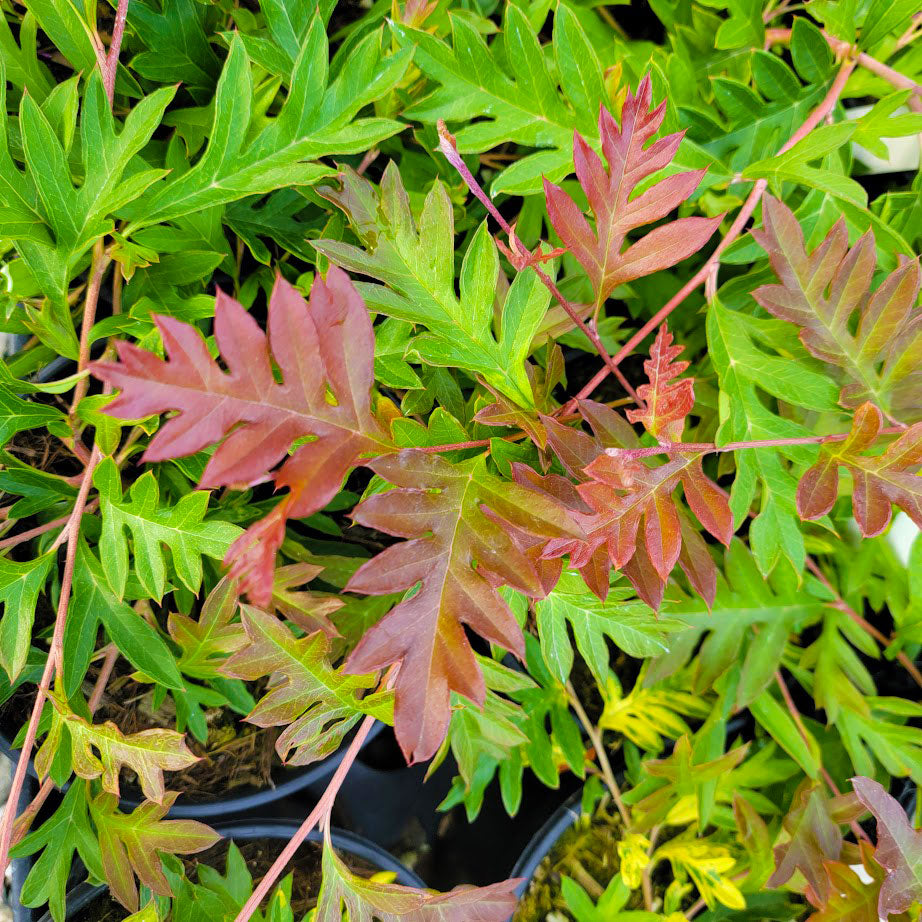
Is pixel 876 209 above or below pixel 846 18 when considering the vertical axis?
below

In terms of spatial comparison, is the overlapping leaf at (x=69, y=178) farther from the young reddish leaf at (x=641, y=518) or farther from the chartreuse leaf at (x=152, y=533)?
the young reddish leaf at (x=641, y=518)

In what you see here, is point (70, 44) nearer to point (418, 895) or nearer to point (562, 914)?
point (418, 895)

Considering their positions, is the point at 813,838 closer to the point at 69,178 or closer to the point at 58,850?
the point at 58,850

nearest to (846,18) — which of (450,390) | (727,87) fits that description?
(727,87)

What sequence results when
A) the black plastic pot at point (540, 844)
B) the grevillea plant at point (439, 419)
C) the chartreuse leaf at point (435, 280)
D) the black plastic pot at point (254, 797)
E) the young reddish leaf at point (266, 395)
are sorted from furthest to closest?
the black plastic pot at point (540, 844), the black plastic pot at point (254, 797), the chartreuse leaf at point (435, 280), the grevillea plant at point (439, 419), the young reddish leaf at point (266, 395)

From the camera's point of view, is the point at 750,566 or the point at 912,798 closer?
the point at 750,566

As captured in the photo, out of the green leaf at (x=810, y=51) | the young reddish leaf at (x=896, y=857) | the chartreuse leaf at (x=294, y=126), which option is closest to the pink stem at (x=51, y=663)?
the chartreuse leaf at (x=294, y=126)

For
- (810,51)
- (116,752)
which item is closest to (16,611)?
(116,752)
